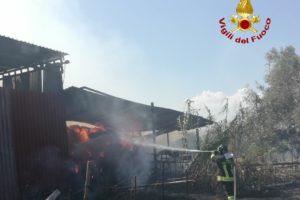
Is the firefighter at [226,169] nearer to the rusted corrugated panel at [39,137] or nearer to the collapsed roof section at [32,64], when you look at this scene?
the rusted corrugated panel at [39,137]

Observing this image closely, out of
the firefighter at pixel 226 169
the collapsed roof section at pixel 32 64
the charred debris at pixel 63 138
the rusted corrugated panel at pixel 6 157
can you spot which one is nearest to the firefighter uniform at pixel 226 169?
the firefighter at pixel 226 169

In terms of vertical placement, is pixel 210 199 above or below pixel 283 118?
below

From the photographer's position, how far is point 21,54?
49.8 ft

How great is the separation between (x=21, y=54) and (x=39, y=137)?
481 centimetres

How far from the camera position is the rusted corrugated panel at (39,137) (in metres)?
11.4

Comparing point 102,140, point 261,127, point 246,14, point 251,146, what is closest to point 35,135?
point 102,140

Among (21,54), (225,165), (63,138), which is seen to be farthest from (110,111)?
(225,165)

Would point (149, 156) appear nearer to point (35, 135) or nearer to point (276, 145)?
point (35, 135)

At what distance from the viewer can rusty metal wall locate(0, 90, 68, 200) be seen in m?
11.3

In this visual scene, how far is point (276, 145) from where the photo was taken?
41.1m

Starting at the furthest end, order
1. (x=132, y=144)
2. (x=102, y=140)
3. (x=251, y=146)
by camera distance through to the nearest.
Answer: (x=251, y=146) < (x=132, y=144) < (x=102, y=140)

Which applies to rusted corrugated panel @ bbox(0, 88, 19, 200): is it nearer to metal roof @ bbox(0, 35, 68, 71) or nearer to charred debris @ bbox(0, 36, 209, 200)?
charred debris @ bbox(0, 36, 209, 200)

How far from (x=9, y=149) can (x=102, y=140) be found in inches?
166

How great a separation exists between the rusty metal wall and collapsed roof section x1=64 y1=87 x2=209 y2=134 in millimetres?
1540
